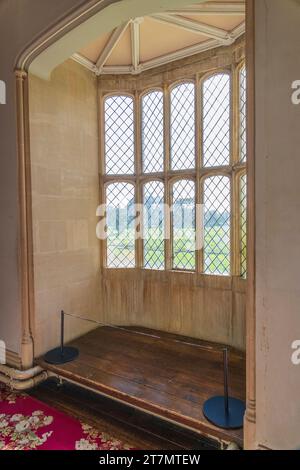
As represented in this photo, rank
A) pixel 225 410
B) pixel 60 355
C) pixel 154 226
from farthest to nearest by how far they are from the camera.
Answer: pixel 154 226 → pixel 60 355 → pixel 225 410

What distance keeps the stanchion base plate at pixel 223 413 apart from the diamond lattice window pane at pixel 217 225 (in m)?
1.36

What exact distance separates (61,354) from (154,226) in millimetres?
1809

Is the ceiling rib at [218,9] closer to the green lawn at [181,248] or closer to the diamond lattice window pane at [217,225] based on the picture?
the diamond lattice window pane at [217,225]

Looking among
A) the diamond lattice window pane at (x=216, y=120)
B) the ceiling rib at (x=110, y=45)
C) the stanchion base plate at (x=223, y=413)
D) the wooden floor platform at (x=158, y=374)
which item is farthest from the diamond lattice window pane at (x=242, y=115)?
the stanchion base plate at (x=223, y=413)

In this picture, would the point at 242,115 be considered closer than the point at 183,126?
Yes

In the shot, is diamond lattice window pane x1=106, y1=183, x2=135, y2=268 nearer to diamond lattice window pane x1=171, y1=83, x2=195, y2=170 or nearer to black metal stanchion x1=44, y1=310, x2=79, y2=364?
diamond lattice window pane x1=171, y1=83, x2=195, y2=170

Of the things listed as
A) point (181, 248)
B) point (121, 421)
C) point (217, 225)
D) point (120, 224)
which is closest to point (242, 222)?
point (217, 225)

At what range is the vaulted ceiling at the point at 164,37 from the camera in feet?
8.94

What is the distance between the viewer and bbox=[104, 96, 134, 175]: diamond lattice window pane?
381cm

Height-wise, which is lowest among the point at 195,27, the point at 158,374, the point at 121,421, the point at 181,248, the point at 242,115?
the point at 121,421

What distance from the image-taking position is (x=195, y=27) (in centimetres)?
286

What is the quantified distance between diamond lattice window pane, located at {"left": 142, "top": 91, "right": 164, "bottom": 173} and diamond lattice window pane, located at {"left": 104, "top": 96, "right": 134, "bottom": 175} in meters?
0.18

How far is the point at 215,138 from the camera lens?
3.22 metres

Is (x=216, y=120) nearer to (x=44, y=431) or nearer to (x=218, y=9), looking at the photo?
(x=218, y=9)
